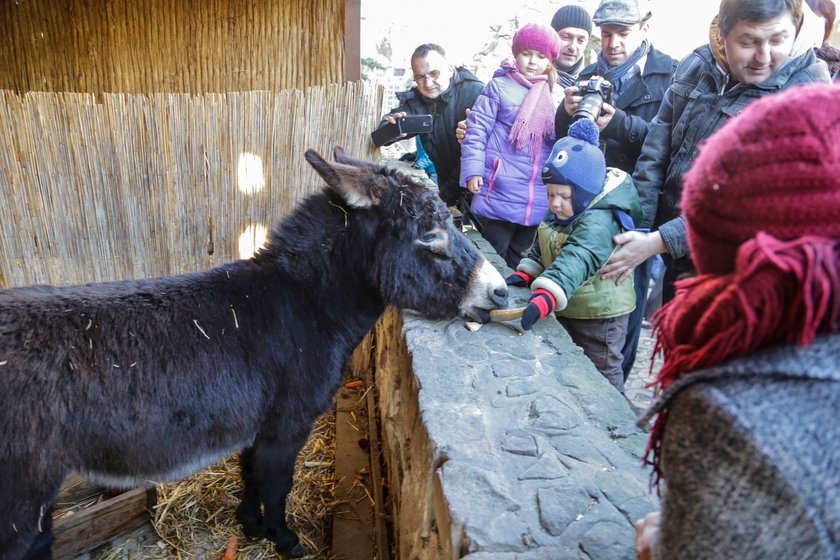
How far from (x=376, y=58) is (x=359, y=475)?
16.6 meters

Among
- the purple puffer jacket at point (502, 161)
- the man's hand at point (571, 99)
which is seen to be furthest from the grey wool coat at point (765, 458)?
the purple puffer jacket at point (502, 161)

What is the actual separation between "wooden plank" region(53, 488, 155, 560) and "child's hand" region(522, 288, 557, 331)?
235 cm

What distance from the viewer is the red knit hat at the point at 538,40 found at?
174 inches

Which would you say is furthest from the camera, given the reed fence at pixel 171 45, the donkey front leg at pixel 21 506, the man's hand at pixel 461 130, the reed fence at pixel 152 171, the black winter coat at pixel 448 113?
the black winter coat at pixel 448 113

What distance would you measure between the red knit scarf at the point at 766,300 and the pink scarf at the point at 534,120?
359 cm

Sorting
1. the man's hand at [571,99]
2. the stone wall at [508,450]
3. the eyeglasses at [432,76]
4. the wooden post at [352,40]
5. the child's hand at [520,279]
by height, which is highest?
the wooden post at [352,40]

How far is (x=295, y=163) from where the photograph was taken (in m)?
4.64

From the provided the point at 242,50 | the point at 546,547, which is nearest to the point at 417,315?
the point at 546,547

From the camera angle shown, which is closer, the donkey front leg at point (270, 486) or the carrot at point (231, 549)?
the donkey front leg at point (270, 486)

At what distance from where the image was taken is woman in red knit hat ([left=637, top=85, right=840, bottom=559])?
2.73ft

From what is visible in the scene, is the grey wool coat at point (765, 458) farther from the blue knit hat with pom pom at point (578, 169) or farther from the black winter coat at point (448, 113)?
the black winter coat at point (448, 113)

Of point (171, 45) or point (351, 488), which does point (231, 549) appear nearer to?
point (351, 488)

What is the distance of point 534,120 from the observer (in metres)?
4.39

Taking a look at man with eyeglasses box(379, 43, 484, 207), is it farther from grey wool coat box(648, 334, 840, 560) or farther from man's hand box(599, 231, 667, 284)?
grey wool coat box(648, 334, 840, 560)
